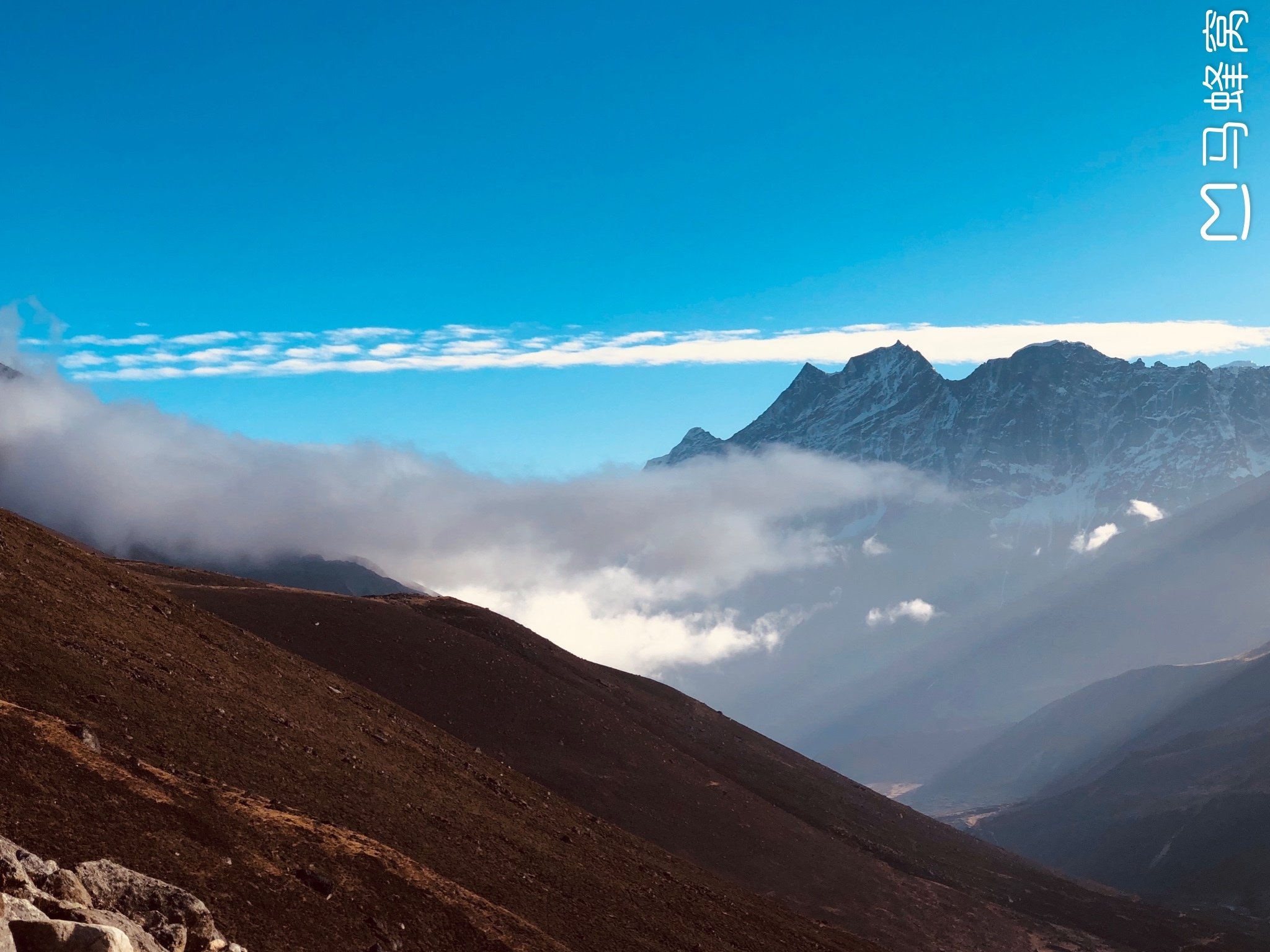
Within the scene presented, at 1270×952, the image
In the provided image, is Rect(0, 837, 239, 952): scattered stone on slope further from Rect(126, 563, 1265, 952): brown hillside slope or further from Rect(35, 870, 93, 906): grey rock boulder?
Rect(126, 563, 1265, 952): brown hillside slope

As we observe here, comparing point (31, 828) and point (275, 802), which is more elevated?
point (31, 828)

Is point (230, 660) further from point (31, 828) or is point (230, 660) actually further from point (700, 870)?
point (700, 870)

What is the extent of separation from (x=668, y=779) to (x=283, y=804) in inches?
1960

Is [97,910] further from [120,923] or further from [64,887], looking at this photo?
[64,887]

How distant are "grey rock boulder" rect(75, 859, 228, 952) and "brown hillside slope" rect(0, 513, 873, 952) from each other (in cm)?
419

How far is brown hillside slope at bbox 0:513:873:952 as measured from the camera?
1162 inches

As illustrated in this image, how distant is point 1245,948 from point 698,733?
2571 inches

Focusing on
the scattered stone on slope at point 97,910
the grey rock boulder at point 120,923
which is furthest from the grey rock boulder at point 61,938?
the grey rock boulder at point 120,923

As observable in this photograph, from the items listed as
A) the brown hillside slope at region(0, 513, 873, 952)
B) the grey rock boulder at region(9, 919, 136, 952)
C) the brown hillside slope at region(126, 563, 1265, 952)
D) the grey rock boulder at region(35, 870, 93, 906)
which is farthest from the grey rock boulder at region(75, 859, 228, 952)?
the brown hillside slope at region(126, 563, 1265, 952)

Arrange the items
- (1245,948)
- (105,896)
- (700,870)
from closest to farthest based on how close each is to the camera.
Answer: (105,896) → (700,870) → (1245,948)

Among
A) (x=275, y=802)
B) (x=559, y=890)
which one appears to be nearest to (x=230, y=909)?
(x=275, y=802)

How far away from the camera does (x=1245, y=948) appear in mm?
105750

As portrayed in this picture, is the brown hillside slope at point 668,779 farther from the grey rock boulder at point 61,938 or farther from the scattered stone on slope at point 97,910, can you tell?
the grey rock boulder at point 61,938

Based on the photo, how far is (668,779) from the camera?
272 ft
